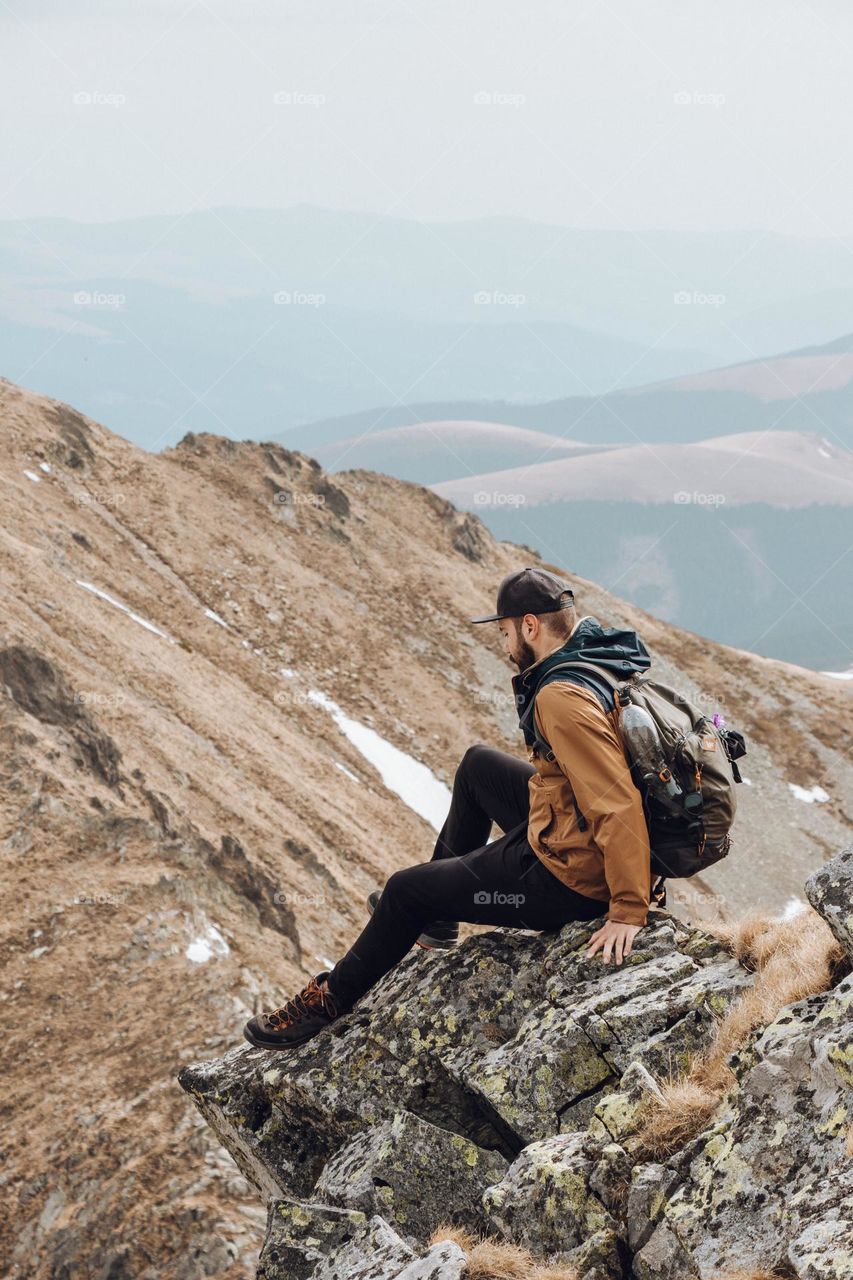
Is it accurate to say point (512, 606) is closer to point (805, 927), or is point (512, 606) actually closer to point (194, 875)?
point (805, 927)

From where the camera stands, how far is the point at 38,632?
95.2ft

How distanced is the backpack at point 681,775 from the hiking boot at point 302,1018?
293cm

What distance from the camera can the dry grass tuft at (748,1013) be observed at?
611 cm

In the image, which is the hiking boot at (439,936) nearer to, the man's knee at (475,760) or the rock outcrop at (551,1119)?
the rock outcrop at (551,1119)

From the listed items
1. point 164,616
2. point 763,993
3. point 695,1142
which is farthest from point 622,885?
point 164,616

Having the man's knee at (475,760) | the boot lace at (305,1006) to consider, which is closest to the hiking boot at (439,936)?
the boot lace at (305,1006)

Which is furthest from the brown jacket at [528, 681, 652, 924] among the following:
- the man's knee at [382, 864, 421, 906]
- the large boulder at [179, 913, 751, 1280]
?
the man's knee at [382, 864, 421, 906]

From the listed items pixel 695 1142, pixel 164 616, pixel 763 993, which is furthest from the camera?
pixel 164 616

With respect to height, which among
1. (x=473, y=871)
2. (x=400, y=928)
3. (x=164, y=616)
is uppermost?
(x=473, y=871)

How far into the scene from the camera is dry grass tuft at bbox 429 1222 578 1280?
221 inches

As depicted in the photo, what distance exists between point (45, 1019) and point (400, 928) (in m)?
8.47

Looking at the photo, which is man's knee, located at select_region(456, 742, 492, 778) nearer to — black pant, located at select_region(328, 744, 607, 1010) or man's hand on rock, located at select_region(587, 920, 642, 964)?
black pant, located at select_region(328, 744, 607, 1010)

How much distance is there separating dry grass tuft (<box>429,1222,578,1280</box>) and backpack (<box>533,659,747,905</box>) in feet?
9.30

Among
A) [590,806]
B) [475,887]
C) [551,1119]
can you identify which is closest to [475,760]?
[475,887]
